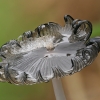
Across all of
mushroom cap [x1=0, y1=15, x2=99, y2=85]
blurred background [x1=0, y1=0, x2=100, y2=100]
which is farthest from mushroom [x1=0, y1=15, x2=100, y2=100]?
blurred background [x1=0, y1=0, x2=100, y2=100]

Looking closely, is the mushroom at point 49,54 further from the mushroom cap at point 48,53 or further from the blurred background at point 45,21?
the blurred background at point 45,21

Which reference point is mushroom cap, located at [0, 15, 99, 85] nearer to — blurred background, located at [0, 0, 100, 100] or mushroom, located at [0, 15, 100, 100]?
mushroom, located at [0, 15, 100, 100]

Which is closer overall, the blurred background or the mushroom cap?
the mushroom cap

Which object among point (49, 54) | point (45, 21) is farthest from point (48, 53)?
point (45, 21)

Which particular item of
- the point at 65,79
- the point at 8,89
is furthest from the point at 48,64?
the point at 8,89

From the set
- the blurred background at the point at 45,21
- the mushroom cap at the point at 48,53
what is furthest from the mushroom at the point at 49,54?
the blurred background at the point at 45,21
